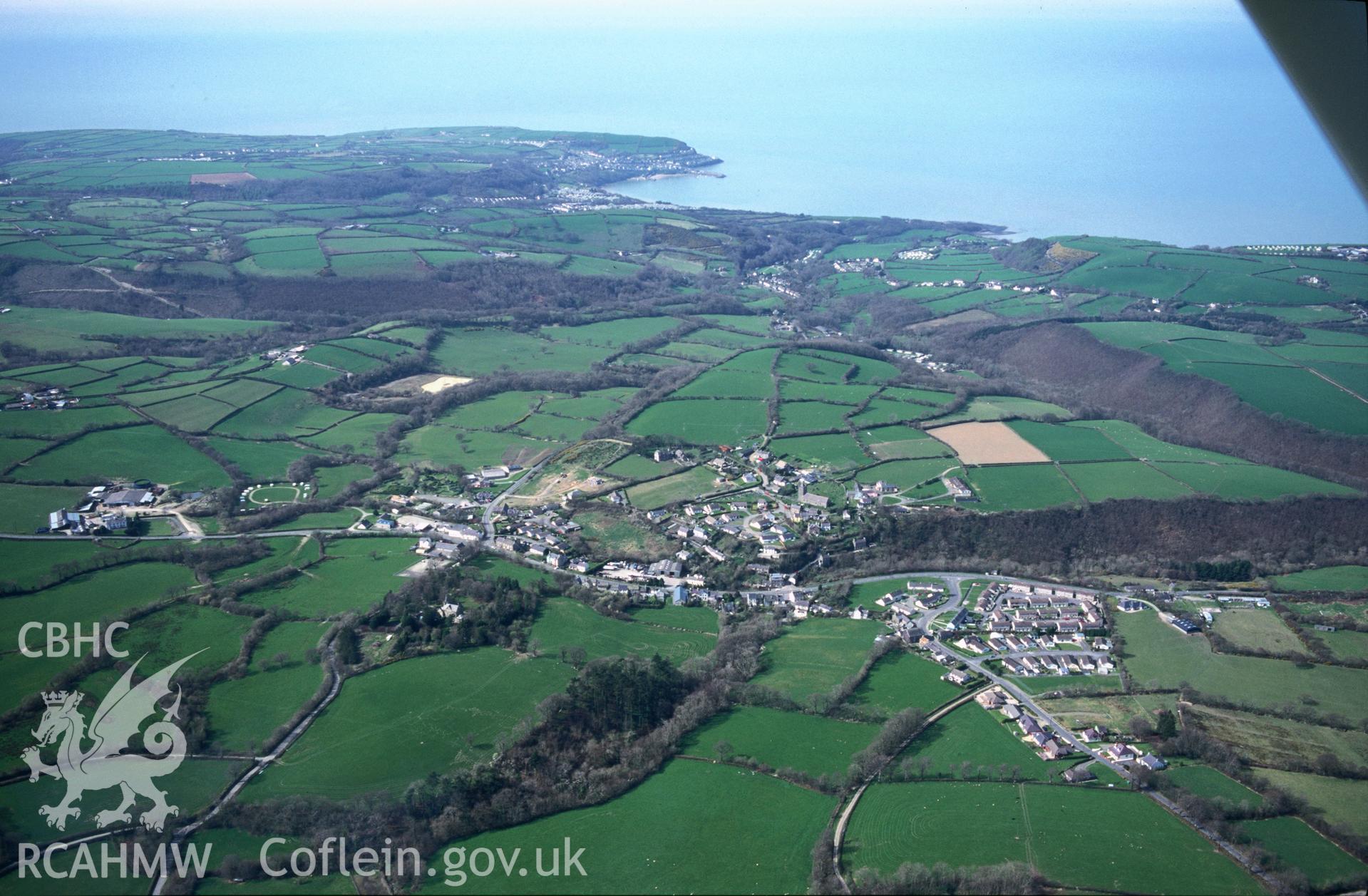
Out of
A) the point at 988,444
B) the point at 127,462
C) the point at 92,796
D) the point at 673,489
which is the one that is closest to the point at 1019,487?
the point at 988,444

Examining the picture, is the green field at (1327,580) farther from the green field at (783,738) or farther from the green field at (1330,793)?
the green field at (783,738)

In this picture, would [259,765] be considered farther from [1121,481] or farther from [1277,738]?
[1121,481]

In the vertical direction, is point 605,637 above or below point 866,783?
above

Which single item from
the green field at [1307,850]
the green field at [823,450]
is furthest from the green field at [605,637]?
the green field at [1307,850]

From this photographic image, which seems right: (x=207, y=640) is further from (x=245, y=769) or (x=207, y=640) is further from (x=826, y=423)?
(x=826, y=423)

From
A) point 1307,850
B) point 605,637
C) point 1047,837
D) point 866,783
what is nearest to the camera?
point 1307,850

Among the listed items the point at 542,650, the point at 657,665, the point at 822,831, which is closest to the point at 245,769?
the point at 542,650

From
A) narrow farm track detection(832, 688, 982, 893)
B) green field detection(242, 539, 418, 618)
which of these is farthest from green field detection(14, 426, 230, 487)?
narrow farm track detection(832, 688, 982, 893)
